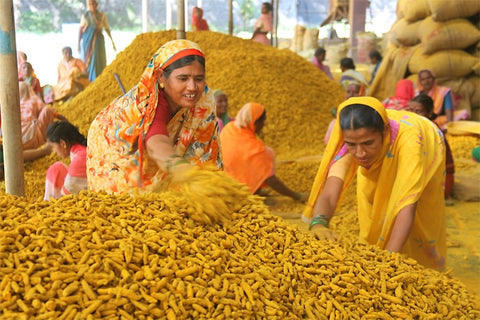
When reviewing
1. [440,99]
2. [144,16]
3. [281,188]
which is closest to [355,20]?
[144,16]

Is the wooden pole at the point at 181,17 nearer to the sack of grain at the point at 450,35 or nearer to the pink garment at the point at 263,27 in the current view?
the sack of grain at the point at 450,35

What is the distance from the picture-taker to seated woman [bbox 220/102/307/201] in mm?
4426

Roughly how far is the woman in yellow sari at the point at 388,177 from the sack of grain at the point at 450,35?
557 centimetres

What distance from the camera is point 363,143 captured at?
222cm

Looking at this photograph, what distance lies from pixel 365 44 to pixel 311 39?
215 cm

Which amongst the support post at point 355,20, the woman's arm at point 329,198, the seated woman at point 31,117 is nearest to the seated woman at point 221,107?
the seated woman at point 31,117

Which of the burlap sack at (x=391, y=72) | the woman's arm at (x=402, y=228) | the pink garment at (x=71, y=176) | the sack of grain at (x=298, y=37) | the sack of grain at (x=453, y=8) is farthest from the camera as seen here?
the sack of grain at (x=298, y=37)

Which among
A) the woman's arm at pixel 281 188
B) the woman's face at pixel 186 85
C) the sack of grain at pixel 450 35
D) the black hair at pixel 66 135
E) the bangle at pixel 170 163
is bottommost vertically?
the woman's arm at pixel 281 188

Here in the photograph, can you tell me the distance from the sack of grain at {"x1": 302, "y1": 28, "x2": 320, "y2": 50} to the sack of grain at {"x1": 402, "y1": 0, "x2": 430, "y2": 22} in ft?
21.6

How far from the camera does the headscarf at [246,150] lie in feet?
14.5

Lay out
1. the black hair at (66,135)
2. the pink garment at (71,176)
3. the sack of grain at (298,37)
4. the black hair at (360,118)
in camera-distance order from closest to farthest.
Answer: the black hair at (360,118)
the pink garment at (71,176)
the black hair at (66,135)
the sack of grain at (298,37)

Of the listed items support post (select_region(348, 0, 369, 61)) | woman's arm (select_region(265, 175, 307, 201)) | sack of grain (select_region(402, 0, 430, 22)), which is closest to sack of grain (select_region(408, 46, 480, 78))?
sack of grain (select_region(402, 0, 430, 22))

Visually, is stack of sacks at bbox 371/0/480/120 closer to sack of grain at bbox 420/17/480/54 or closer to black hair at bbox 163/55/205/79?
sack of grain at bbox 420/17/480/54

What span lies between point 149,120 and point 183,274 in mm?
983
